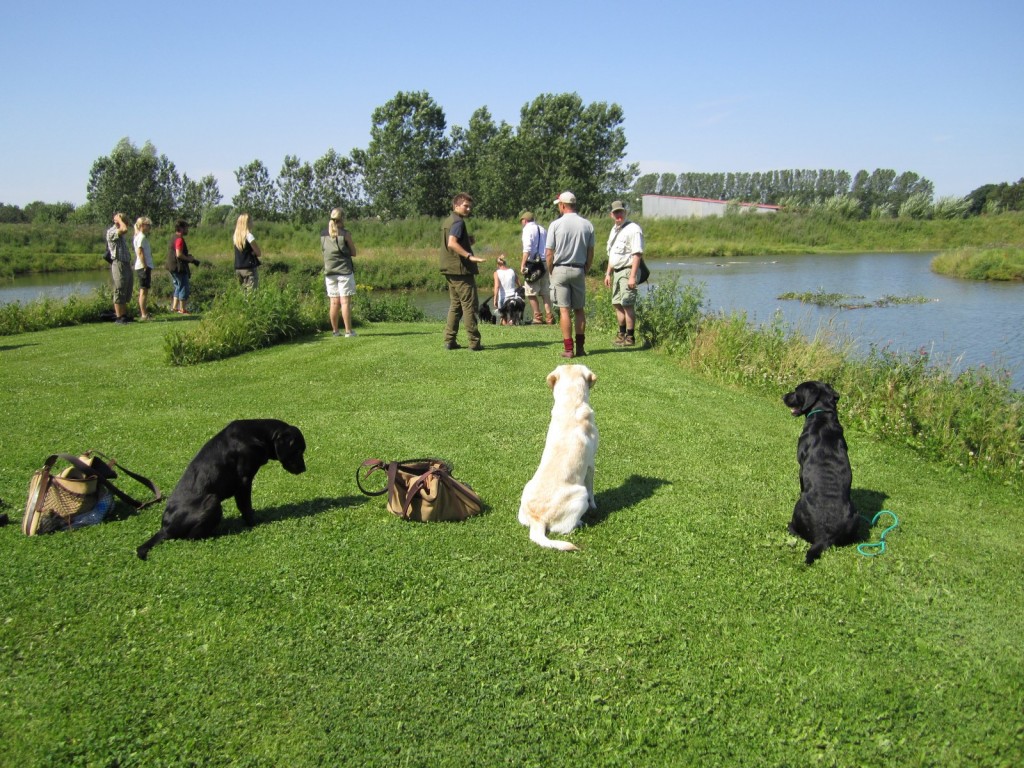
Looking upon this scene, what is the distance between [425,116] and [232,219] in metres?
21.0

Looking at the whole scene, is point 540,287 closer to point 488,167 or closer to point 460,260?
point 460,260

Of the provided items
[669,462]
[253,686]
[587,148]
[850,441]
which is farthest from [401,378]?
[587,148]

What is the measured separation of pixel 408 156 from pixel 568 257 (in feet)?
186

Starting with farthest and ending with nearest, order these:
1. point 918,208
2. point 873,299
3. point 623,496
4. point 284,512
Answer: point 918,208, point 873,299, point 623,496, point 284,512

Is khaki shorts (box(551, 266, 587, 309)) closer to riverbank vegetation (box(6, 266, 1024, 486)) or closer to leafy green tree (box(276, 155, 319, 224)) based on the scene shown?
riverbank vegetation (box(6, 266, 1024, 486))

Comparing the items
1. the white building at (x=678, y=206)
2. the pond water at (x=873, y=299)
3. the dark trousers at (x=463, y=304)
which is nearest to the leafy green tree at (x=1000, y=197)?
the white building at (x=678, y=206)

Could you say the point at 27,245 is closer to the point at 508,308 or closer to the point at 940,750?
the point at 508,308

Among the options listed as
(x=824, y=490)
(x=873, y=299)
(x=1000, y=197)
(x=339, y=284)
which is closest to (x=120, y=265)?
(x=339, y=284)

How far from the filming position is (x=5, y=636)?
131 inches

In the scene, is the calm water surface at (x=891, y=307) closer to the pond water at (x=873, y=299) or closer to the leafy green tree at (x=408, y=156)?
the pond water at (x=873, y=299)

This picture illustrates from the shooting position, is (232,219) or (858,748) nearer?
(858,748)

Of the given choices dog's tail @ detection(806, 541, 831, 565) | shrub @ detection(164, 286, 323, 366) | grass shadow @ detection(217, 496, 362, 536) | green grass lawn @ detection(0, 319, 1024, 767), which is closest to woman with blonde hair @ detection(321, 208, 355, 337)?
shrub @ detection(164, 286, 323, 366)

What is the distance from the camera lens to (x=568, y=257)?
29.8ft

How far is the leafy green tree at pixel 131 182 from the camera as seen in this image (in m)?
52.7
